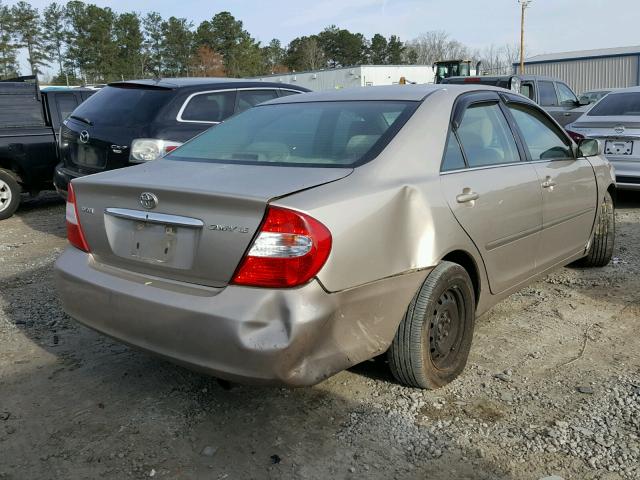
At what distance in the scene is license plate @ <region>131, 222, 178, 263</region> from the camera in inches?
103

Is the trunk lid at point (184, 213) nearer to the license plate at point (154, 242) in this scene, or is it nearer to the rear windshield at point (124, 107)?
the license plate at point (154, 242)

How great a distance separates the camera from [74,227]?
3086mm

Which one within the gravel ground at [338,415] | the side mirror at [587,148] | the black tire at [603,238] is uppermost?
the side mirror at [587,148]

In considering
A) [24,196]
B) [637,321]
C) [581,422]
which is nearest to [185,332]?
[581,422]

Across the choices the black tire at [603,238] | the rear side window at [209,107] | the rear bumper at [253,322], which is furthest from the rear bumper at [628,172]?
the rear bumper at [253,322]

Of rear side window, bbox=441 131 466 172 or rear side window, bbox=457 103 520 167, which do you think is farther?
rear side window, bbox=457 103 520 167

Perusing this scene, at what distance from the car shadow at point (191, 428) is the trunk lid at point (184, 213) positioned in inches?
29.8

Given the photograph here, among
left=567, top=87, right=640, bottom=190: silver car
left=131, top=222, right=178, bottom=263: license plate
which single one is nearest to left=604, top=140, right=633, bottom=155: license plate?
left=567, top=87, right=640, bottom=190: silver car

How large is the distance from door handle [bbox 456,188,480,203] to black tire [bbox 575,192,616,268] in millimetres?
2207

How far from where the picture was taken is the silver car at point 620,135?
7.58 metres

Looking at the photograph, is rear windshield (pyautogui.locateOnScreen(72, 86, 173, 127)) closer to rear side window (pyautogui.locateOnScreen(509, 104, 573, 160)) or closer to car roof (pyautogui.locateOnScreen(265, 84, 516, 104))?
car roof (pyautogui.locateOnScreen(265, 84, 516, 104))

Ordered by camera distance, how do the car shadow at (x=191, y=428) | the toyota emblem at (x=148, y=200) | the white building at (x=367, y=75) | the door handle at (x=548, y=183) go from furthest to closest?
the white building at (x=367, y=75) → the door handle at (x=548, y=183) → the toyota emblem at (x=148, y=200) → the car shadow at (x=191, y=428)

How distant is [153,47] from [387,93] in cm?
7337

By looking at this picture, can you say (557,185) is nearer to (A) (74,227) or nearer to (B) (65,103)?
(A) (74,227)
